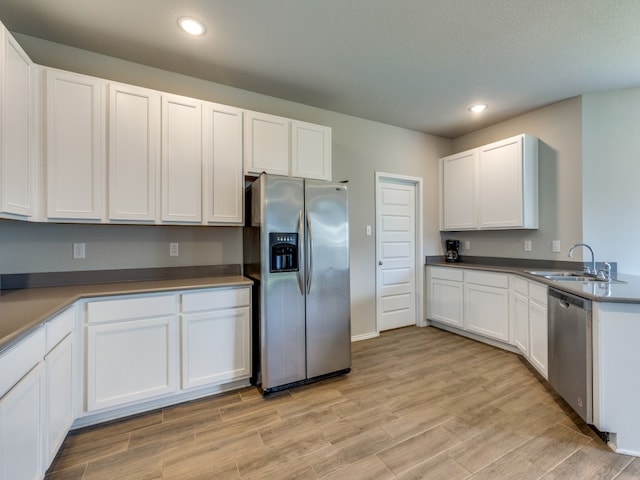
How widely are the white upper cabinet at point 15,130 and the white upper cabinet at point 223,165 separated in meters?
1.07

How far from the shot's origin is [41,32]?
2.12 m

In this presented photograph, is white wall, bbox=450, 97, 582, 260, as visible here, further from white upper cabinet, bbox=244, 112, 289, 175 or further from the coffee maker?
white upper cabinet, bbox=244, 112, 289, 175

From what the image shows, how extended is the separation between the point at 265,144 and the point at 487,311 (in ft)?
10.1

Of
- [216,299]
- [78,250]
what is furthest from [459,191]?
[78,250]

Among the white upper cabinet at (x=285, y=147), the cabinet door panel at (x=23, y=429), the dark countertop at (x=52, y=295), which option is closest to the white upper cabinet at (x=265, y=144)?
the white upper cabinet at (x=285, y=147)

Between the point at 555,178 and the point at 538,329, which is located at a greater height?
the point at 555,178

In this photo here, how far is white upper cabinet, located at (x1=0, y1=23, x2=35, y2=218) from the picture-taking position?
5.28 ft

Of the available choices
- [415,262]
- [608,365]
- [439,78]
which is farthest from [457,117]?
[608,365]

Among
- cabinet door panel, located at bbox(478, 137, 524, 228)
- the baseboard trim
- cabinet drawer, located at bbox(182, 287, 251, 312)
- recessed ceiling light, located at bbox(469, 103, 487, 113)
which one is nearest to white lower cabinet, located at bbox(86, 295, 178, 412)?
cabinet drawer, located at bbox(182, 287, 251, 312)

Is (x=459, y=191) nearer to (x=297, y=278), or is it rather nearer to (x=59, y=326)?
(x=297, y=278)

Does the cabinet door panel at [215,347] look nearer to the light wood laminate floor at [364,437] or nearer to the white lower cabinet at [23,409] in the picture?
the light wood laminate floor at [364,437]

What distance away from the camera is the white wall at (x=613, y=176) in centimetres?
291

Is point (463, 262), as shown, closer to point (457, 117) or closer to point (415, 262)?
point (415, 262)

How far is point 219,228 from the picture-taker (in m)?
2.77
